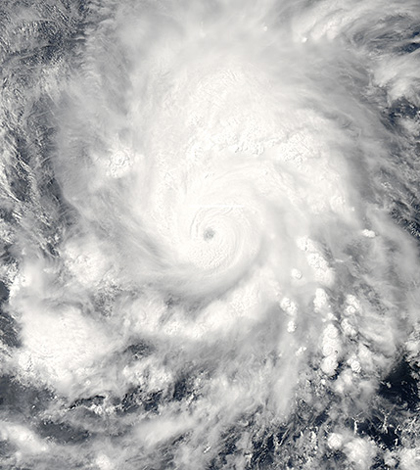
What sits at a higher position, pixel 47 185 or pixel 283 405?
pixel 47 185

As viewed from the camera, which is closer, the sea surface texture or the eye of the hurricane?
the sea surface texture

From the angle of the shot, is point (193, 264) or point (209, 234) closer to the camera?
point (193, 264)

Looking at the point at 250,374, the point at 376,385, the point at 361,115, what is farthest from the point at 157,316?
the point at 361,115

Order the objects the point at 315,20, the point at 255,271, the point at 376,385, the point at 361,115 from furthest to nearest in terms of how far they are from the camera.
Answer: the point at 315,20 < the point at 361,115 < the point at 255,271 < the point at 376,385

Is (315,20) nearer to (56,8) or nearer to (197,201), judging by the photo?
(197,201)

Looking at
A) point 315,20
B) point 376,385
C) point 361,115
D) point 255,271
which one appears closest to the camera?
point 376,385

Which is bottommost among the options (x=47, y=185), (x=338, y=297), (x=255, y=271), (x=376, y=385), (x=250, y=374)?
(x=376, y=385)

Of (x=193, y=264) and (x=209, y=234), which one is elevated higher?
(x=209, y=234)

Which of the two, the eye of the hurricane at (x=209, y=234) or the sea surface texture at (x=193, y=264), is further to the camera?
the eye of the hurricane at (x=209, y=234)
